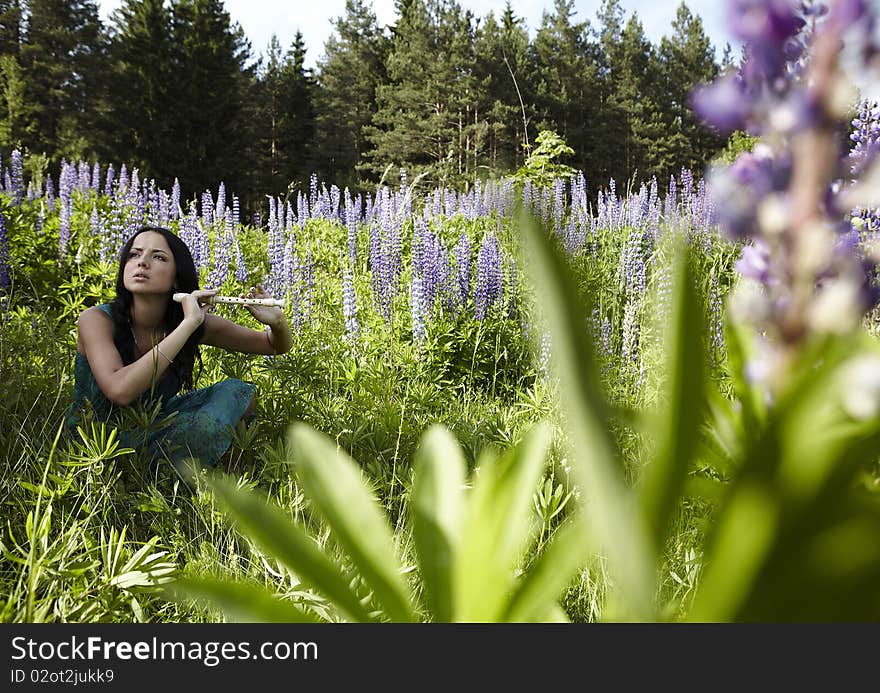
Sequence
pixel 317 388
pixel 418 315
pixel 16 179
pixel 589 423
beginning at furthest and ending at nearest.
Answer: pixel 16 179 < pixel 418 315 < pixel 317 388 < pixel 589 423

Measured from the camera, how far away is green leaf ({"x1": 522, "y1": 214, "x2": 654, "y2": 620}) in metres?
0.26

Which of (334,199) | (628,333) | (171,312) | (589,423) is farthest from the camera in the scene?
(334,199)

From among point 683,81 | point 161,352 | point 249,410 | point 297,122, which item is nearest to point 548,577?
point 161,352

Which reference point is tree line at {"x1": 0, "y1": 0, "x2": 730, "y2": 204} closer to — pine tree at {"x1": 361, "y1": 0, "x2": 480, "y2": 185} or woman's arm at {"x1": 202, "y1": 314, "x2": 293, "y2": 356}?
pine tree at {"x1": 361, "y1": 0, "x2": 480, "y2": 185}

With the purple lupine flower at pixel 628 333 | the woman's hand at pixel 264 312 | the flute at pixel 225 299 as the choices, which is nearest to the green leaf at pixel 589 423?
the flute at pixel 225 299

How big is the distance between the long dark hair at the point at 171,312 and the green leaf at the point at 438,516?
2343 mm

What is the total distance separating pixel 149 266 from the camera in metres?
2.51

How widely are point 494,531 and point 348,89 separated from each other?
127ft

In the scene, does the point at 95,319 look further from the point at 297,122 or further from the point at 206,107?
the point at 297,122

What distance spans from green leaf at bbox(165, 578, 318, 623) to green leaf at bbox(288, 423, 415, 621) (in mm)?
58

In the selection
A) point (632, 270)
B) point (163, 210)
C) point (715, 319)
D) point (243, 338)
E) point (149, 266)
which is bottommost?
point (243, 338)

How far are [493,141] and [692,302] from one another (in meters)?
28.9

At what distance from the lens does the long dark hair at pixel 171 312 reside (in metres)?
2.52

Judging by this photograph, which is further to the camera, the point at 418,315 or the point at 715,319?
the point at 418,315
